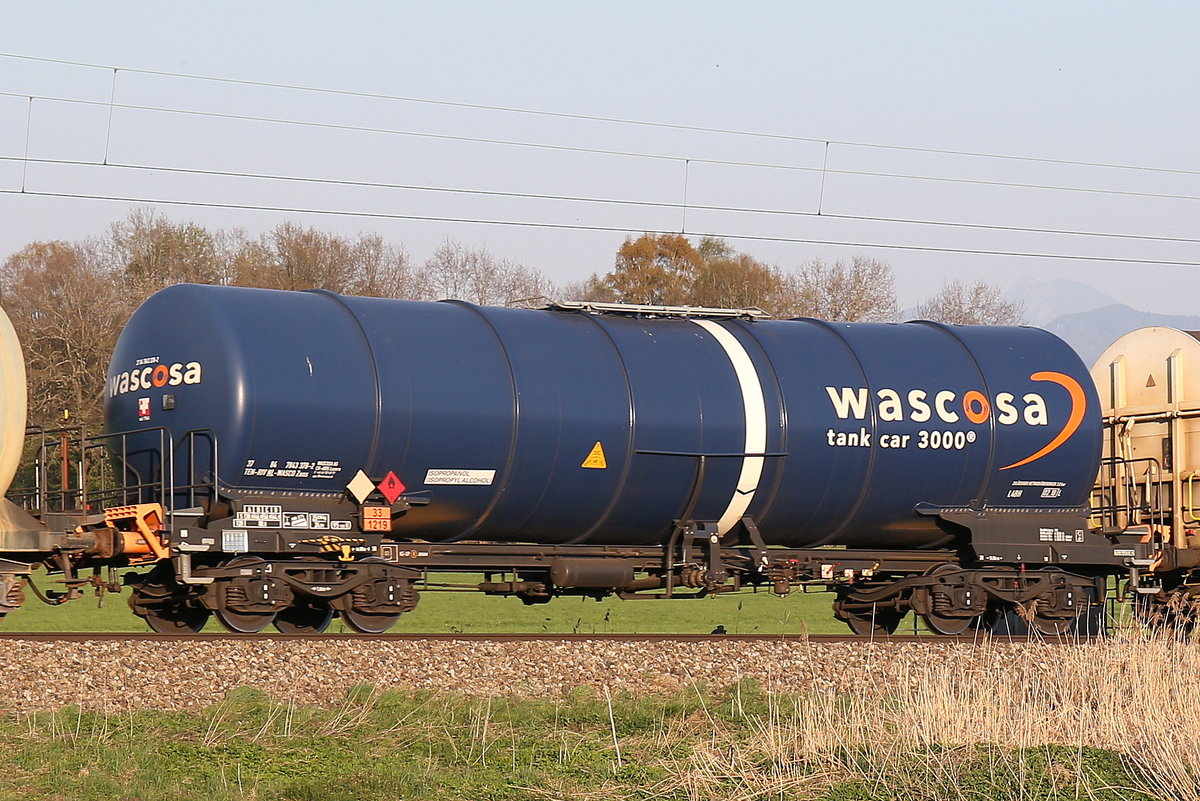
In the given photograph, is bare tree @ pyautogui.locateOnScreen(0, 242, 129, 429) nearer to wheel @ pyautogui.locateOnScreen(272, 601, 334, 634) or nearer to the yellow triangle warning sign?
wheel @ pyautogui.locateOnScreen(272, 601, 334, 634)

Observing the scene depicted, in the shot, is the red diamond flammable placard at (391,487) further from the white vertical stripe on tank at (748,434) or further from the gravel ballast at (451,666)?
the white vertical stripe on tank at (748,434)

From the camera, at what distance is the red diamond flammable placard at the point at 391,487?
14.9 meters

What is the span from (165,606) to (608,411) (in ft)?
17.1

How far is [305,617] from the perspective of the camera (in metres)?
16.2

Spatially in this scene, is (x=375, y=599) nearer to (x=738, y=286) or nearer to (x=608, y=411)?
(x=608, y=411)


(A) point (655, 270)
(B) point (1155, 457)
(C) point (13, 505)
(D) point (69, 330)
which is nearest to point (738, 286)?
(A) point (655, 270)

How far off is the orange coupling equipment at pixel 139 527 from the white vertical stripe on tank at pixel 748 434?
19.8ft

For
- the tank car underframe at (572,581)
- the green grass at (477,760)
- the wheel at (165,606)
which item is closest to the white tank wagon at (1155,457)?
the tank car underframe at (572,581)

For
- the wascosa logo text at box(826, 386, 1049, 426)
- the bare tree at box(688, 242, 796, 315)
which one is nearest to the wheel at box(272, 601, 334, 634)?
the wascosa logo text at box(826, 386, 1049, 426)

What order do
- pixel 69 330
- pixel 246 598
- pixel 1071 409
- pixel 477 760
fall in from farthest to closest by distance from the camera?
1. pixel 69 330
2. pixel 1071 409
3. pixel 246 598
4. pixel 477 760

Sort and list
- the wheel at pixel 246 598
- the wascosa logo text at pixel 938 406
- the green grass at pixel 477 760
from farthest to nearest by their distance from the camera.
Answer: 1. the wascosa logo text at pixel 938 406
2. the wheel at pixel 246 598
3. the green grass at pixel 477 760

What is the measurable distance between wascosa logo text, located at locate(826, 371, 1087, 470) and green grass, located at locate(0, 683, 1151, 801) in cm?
621

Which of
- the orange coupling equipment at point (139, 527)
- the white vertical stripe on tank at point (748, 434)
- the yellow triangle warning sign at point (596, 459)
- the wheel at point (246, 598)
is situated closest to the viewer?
the orange coupling equipment at point (139, 527)

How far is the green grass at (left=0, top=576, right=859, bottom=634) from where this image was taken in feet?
79.4
